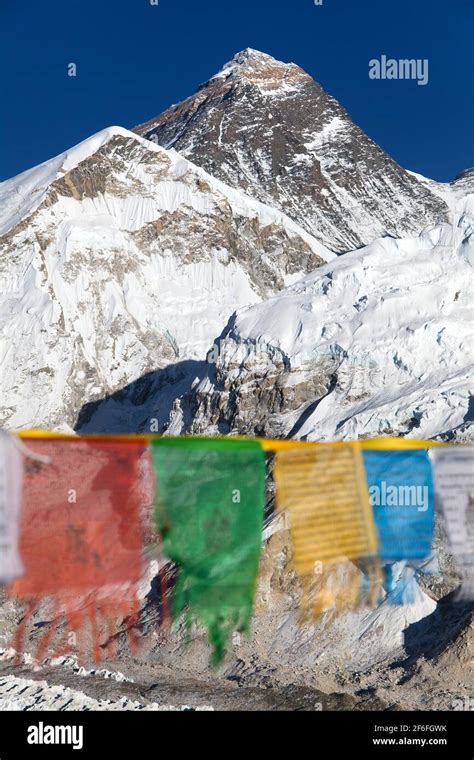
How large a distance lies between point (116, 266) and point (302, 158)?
82575mm

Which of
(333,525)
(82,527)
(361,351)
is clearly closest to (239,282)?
(361,351)

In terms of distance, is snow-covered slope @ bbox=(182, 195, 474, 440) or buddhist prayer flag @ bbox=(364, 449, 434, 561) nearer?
buddhist prayer flag @ bbox=(364, 449, 434, 561)

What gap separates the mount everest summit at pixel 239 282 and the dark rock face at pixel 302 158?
0.35 meters

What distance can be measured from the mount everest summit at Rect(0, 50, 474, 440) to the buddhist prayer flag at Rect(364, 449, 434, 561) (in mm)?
5287

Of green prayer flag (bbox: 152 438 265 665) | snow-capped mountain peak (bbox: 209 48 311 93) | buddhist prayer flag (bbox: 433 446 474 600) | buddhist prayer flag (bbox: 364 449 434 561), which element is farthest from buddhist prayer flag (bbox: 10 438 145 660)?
snow-capped mountain peak (bbox: 209 48 311 93)

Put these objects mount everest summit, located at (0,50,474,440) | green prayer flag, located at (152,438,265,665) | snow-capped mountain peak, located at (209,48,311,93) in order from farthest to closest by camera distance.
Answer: snow-capped mountain peak, located at (209,48,311,93) < mount everest summit, located at (0,50,474,440) < green prayer flag, located at (152,438,265,665)

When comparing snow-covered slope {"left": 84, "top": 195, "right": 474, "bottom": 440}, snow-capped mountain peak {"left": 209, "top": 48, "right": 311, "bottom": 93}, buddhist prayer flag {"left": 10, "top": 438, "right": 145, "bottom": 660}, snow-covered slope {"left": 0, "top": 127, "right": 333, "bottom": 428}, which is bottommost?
buddhist prayer flag {"left": 10, "top": 438, "right": 145, "bottom": 660}

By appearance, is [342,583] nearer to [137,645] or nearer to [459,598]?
[459,598]

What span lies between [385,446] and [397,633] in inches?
208

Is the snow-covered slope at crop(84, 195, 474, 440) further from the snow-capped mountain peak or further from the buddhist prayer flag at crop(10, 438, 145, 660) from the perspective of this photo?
the snow-capped mountain peak

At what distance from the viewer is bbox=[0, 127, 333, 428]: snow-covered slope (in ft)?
257

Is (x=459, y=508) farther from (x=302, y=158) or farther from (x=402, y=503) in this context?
(x=302, y=158)

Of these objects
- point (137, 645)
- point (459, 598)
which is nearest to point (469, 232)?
point (459, 598)

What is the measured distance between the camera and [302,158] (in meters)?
164
